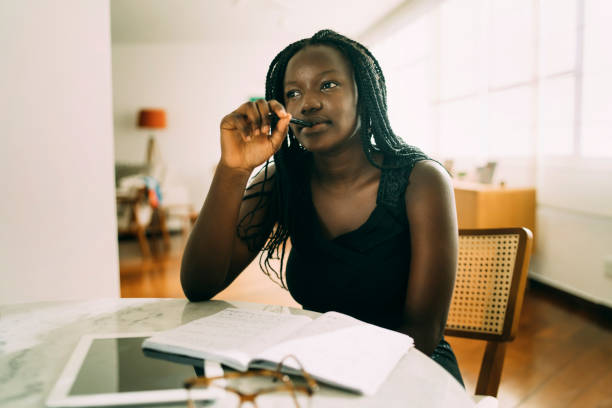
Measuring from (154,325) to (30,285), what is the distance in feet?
3.36

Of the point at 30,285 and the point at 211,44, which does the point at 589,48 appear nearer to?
the point at 30,285

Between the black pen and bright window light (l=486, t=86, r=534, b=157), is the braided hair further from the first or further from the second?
bright window light (l=486, t=86, r=534, b=157)

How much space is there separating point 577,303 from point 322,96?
2.56 meters

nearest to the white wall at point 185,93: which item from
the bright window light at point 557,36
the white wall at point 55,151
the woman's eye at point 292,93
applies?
the bright window light at point 557,36

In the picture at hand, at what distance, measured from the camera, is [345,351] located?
1.75ft

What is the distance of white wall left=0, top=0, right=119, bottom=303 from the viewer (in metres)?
1.37

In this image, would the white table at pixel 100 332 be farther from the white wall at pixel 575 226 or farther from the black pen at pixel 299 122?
the white wall at pixel 575 226

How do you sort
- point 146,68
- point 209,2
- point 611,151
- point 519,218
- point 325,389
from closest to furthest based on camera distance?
point 325,389 < point 611,151 < point 519,218 < point 209,2 < point 146,68

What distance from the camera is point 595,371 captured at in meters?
1.83

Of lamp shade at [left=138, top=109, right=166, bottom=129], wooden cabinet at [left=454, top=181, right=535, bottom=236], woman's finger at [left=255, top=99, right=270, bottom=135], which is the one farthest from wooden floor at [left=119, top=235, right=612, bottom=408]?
lamp shade at [left=138, top=109, right=166, bottom=129]

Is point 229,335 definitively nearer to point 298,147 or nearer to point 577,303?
point 298,147

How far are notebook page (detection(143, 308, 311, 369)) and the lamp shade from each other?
5579 mm

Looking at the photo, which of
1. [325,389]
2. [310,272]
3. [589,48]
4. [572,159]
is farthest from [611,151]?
[325,389]

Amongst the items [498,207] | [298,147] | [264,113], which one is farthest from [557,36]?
[264,113]
